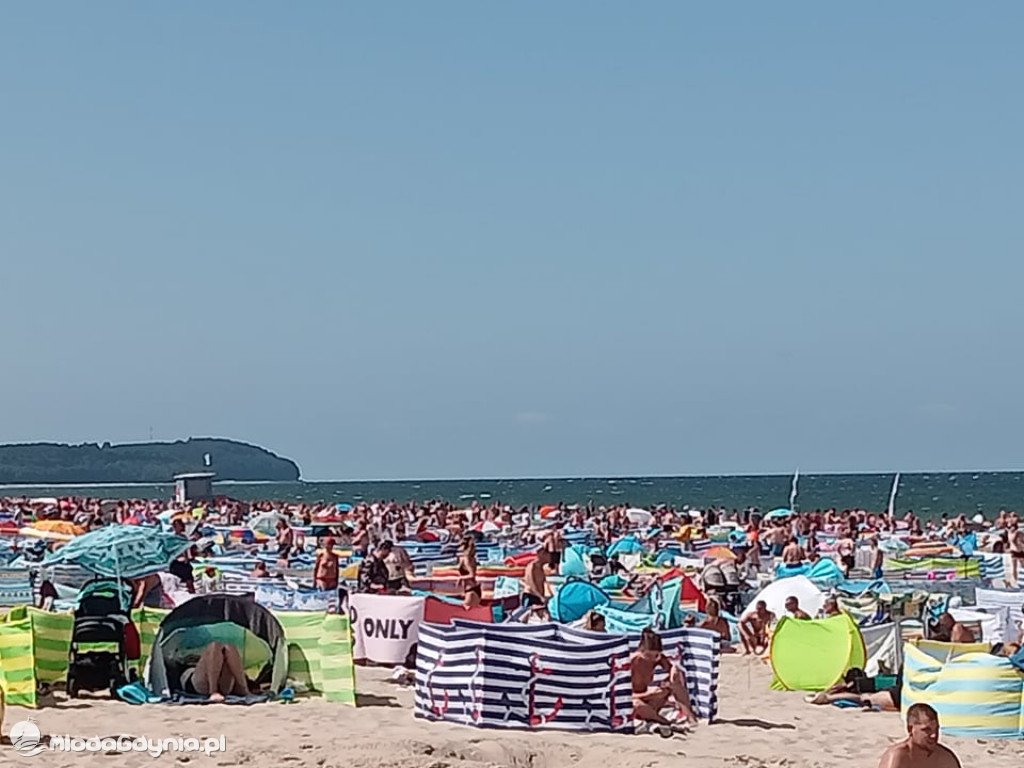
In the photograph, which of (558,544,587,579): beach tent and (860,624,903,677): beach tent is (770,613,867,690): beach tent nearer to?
(860,624,903,677): beach tent

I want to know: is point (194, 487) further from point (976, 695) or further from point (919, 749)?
point (919, 749)

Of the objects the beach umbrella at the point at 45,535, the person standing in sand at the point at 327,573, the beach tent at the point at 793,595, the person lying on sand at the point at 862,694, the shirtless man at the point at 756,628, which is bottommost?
the person lying on sand at the point at 862,694

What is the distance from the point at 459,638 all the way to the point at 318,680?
4.85 feet

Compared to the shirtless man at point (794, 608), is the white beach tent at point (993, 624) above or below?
below

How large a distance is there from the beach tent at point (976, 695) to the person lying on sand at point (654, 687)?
1708 mm

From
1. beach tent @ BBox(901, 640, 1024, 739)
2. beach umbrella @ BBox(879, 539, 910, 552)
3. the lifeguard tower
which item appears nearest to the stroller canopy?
beach tent @ BBox(901, 640, 1024, 739)

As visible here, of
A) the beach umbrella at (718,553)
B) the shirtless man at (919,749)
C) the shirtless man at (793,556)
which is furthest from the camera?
the beach umbrella at (718,553)

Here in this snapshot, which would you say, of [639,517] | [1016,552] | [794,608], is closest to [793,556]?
[1016,552]

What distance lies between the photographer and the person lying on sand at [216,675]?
10.1 meters

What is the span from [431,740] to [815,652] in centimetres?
401

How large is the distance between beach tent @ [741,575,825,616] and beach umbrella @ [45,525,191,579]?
5.76 metres

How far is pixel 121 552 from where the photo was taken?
12.9 meters

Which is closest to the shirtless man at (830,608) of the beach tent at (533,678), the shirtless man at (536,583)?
the shirtless man at (536,583)

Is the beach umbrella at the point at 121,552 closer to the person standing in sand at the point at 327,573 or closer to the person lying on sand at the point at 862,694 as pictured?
the person standing in sand at the point at 327,573
